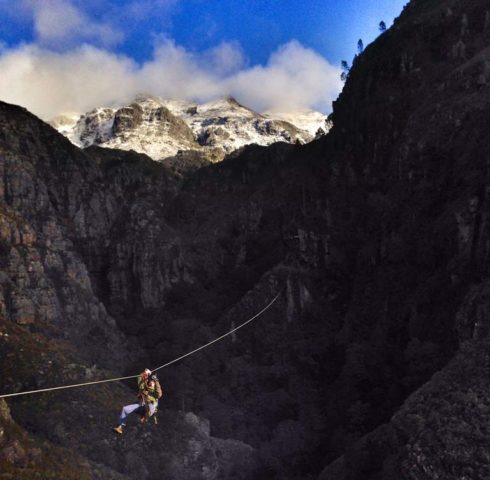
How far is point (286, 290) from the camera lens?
107 meters

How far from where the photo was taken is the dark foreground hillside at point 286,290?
57875mm

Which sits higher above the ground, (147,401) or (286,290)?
(286,290)

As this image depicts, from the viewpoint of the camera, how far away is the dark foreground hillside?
5788 centimetres

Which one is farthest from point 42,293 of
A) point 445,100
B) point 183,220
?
point 445,100

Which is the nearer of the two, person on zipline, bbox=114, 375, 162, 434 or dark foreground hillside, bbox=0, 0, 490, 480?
person on zipline, bbox=114, 375, 162, 434

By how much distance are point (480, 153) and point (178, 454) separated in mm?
53299

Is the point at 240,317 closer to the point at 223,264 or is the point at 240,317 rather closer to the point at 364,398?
the point at 223,264

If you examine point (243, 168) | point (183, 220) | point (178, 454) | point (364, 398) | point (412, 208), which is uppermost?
point (243, 168)

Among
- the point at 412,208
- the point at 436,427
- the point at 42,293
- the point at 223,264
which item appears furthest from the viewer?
the point at 223,264

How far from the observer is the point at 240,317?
360 ft

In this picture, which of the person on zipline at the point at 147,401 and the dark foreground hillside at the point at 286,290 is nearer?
the person on zipline at the point at 147,401

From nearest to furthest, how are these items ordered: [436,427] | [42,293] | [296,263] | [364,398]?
1. [436,427]
2. [364,398]
3. [42,293]
4. [296,263]

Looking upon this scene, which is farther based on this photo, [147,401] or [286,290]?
[286,290]

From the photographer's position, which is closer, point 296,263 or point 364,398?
point 364,398
